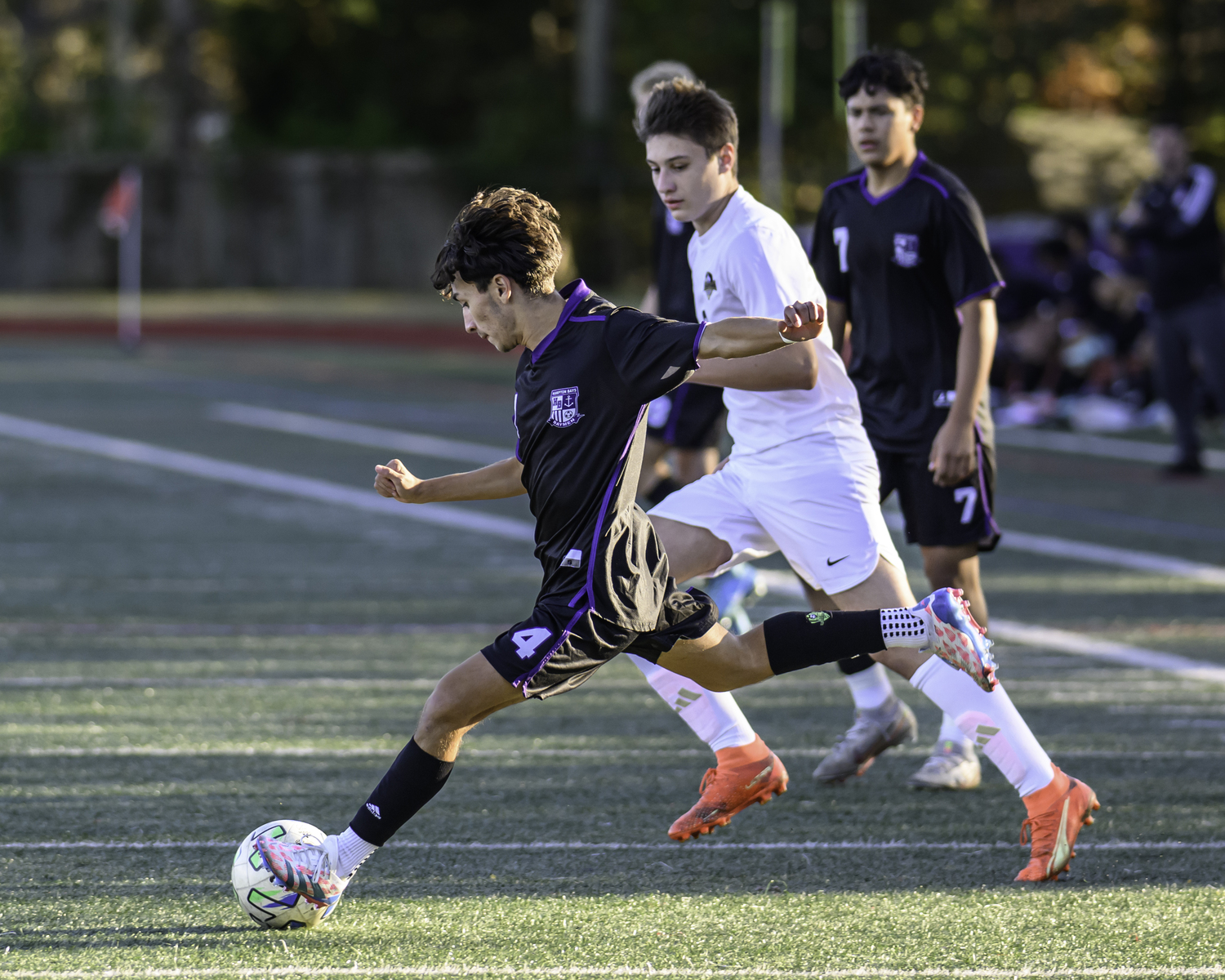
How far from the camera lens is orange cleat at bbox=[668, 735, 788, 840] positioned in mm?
4941

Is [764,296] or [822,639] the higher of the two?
[764,296]

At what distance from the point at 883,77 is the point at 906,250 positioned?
1.82 ft

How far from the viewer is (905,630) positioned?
454 cm

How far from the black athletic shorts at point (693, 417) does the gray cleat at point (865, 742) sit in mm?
2128

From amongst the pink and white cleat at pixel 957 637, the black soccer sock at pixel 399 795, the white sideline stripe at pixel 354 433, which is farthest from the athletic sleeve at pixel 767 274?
the white sideline stripe at pixel 354 433

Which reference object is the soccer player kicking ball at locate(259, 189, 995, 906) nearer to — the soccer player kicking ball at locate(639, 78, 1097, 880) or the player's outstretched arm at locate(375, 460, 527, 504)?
the player's outstretched arm at locate(375, 460, 527, 504)

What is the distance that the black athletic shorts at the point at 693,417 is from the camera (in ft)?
24.9

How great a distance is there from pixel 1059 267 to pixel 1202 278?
4660 millimetres

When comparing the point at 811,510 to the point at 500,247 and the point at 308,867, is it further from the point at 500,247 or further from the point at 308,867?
the point at 308,867

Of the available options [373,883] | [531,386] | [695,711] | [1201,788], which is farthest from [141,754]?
[1201,788]

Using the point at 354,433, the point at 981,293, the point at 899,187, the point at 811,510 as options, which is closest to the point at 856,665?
→ the point at 811,510

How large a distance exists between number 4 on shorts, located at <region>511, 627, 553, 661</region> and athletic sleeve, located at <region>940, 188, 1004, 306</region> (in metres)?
2.07

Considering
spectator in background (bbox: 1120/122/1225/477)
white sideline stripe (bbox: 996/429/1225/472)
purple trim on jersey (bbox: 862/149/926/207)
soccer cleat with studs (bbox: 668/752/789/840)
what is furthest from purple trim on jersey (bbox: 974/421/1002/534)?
white sideline stripe (bbox: 996/429/1225/472)

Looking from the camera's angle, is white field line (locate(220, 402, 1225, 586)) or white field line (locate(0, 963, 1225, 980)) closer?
white field line (locate(0, 963, 1225, 980))
